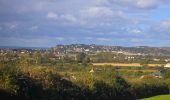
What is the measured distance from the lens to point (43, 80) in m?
42.2

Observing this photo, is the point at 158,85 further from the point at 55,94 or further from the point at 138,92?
the point at 55,94

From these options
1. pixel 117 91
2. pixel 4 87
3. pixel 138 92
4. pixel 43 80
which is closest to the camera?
pixel 4 87

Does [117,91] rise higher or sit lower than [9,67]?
lower

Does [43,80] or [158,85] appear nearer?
[43,80]

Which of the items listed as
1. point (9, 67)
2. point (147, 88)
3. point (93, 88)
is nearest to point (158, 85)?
point (147, 88)

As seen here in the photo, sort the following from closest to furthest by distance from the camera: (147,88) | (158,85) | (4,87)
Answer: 1. (4,87)
2. (147,88)
3. (158,85)

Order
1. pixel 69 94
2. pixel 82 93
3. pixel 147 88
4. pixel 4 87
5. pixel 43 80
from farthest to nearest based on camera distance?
1. pixel 147 88
2. pixel 82 93
3. pixel 69 94
4. pixel 43 80
5. pixel 4 87

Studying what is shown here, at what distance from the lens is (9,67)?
36219 millimetres

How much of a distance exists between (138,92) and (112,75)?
932cm

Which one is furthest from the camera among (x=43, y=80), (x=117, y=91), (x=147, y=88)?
(x=147, y=88)

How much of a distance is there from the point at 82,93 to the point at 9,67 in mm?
14291

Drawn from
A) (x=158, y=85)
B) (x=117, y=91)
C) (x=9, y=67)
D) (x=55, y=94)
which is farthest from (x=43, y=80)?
(x=158, y=85)

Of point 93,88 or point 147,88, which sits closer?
point 93,88

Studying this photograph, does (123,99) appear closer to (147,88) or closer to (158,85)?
(147,88)
